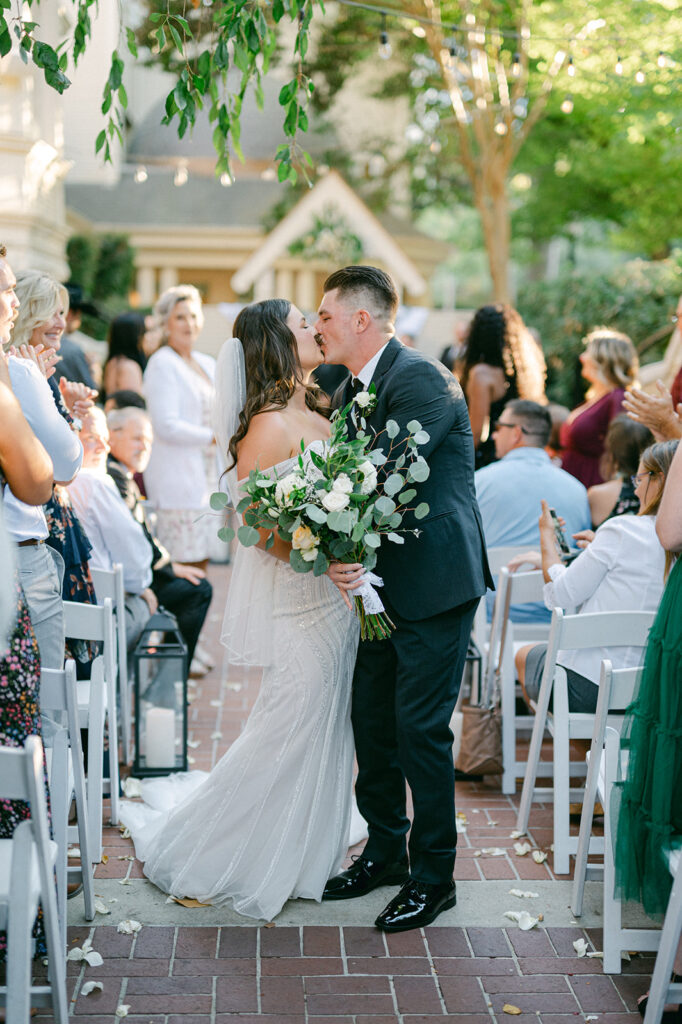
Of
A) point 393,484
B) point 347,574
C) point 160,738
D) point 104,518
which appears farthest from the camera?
point 104,518

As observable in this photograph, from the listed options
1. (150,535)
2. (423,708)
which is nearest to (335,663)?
(423,708)

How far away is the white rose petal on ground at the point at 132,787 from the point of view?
16.0ft

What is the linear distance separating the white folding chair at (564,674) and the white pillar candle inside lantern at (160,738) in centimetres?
178

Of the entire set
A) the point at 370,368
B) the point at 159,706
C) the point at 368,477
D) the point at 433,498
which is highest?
the point at 370,368

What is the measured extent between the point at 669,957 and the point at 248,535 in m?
1.82

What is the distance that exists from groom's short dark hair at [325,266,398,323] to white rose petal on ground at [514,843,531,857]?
→ 2279 millimetres

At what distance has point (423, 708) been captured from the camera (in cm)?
372

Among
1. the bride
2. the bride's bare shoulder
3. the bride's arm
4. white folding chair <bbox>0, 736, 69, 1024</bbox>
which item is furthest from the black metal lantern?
white folding chair <bbox>0, 736, 69, 1024</bbox>

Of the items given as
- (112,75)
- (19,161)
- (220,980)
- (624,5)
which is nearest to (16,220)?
(19,161)

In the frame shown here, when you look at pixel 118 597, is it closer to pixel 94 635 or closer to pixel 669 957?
pixel 94 635

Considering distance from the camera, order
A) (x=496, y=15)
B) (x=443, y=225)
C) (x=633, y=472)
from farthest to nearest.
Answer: (x=443, y=225), (x=496, y=15), (x=633, y=472)

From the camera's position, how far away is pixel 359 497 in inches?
134

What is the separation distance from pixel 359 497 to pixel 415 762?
1.04m

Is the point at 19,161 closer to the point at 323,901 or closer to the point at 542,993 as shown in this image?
the point at 323,901
